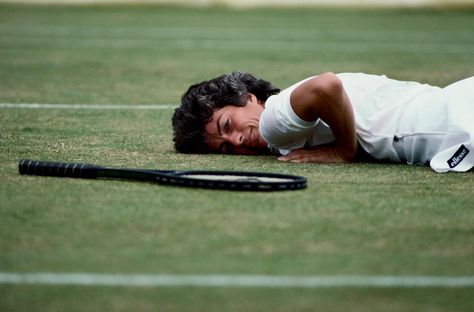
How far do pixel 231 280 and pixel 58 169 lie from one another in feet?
5.10

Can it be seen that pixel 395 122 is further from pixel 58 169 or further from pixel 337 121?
pixel 58 169

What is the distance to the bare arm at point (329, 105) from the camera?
14.9 ft

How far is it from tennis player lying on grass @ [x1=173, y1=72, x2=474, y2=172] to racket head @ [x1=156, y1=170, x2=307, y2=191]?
463 mm

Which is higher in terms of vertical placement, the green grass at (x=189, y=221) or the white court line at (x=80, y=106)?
the green grass at (x=189, y=221)

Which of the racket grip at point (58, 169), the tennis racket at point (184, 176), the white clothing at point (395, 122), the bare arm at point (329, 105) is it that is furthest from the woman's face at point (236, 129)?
the racket grip at point (58, 169)

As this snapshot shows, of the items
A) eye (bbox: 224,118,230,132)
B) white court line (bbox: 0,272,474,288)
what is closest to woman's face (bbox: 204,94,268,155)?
eye (bbox: 224,118,230,132)

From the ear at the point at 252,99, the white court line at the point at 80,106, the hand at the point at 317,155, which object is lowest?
the white court line at the point at 80,106

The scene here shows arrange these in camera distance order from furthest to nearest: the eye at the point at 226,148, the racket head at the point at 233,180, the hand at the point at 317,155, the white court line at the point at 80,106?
the white court line at the point at 80,106
the eye at the point at 226,148
the hand at the point at 317,155
the racket head at the point at 233,180

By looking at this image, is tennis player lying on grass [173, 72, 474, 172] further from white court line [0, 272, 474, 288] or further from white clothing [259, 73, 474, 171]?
white court line [0, 272, 474, 288]

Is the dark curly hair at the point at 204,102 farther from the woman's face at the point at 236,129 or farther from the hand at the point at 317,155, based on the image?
the hand at the point at 317,155

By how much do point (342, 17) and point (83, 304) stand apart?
12917mm

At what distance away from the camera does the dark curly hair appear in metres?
5.07

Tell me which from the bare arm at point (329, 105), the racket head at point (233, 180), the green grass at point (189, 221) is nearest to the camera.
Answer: the green grass at point (189, 221)

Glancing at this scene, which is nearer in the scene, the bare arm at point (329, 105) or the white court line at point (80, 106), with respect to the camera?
the bare arm at point (329, 105)
